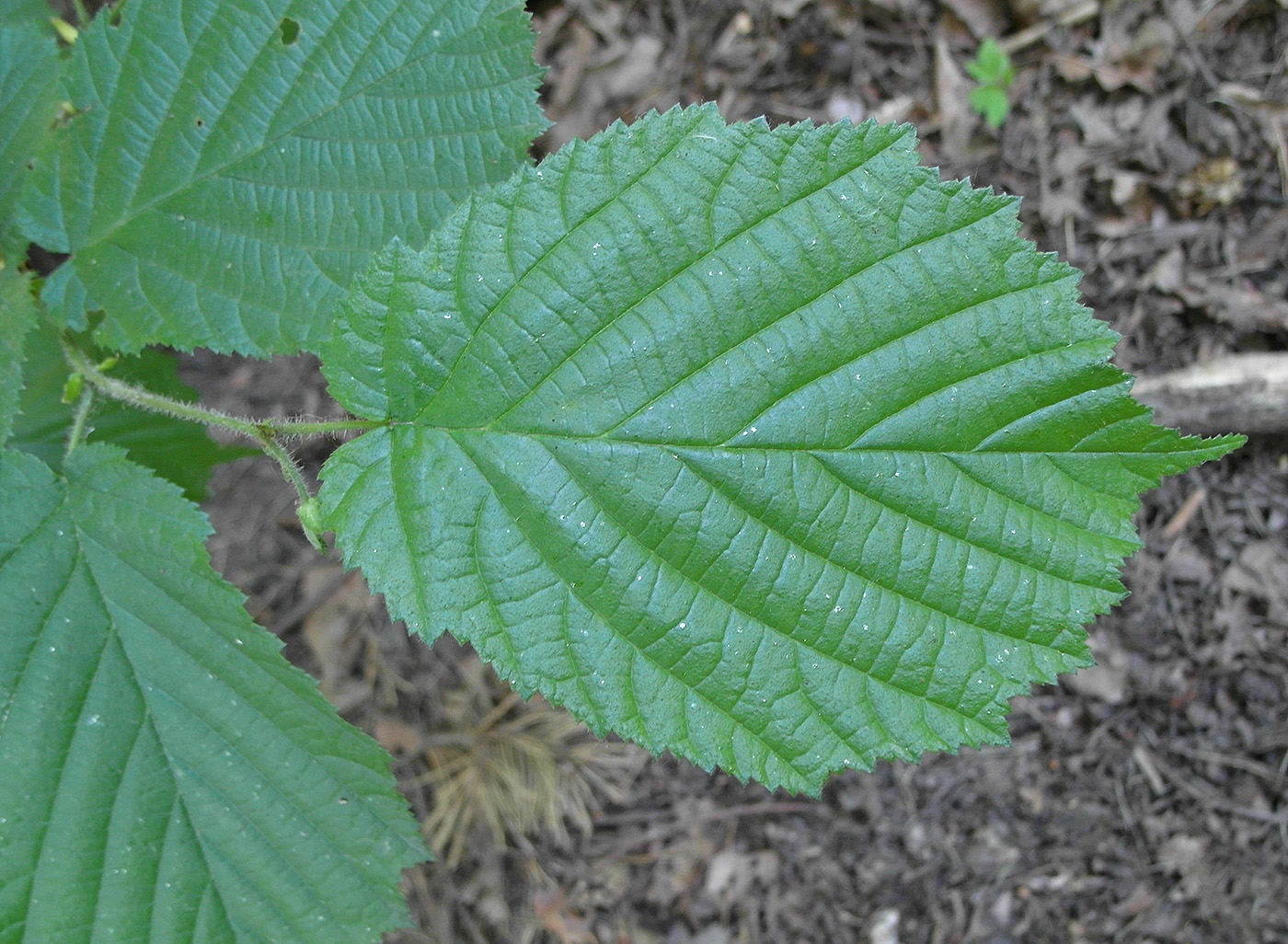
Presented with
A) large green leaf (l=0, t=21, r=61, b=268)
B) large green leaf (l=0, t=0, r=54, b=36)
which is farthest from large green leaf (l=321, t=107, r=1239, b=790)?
large green leaf (l=0, t=0, r=54, b=36)

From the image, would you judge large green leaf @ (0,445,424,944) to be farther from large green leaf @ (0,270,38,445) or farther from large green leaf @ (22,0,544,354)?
large green leaf @ (22,0,544,354)

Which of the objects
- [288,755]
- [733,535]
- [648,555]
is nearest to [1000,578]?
[733,535]

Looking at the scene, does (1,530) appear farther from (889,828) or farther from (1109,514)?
(889,828)

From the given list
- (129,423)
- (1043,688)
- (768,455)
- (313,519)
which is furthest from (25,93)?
(1043,688)

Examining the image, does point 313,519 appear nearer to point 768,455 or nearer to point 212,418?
point 212,418

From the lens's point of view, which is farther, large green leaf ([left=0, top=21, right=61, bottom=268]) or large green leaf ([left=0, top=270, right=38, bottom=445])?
large green leaf ([left=0, top=21, right=61, bottom=268])

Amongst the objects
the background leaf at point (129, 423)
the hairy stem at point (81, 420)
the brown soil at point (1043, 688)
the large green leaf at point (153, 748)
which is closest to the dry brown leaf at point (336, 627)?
the brown soil at point (1043, 688)
